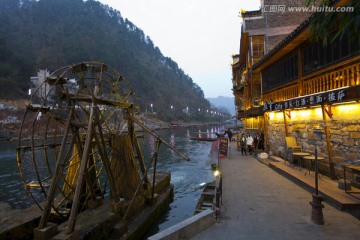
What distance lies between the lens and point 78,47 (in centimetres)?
11156

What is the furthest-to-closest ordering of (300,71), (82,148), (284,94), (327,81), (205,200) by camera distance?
(284,94), (300,71), (205,200), (327,81), (82,148)

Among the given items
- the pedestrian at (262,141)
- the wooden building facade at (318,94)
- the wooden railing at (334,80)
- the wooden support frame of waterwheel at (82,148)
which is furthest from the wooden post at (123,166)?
the pedestrian at (262,141)

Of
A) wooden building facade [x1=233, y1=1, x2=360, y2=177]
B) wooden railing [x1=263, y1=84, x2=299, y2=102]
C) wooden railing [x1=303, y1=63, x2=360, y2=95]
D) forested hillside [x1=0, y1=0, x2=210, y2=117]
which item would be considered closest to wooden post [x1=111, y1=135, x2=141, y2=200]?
wooden building facade [x1=233, y1=1, x2=360, y2=177]

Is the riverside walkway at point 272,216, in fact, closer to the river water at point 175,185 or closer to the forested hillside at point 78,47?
the river water at point 175,185

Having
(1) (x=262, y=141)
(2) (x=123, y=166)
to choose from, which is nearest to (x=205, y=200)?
(2) (x=123, y=166)

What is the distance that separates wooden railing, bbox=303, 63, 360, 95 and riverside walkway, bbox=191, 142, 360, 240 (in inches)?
151

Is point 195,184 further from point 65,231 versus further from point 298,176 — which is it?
point 65,231

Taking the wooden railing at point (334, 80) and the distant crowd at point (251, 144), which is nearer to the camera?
the wooden railing at point (334, 80)

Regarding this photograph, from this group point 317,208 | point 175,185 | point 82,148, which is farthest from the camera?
point 175,185

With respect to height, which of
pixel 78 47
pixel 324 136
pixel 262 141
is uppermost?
pixel 78 47

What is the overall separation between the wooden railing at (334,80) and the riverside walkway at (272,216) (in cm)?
384

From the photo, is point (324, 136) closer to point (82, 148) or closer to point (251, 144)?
point (251, 144)

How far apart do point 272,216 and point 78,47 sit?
11931 centimetres

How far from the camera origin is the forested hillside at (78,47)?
7759 cm
